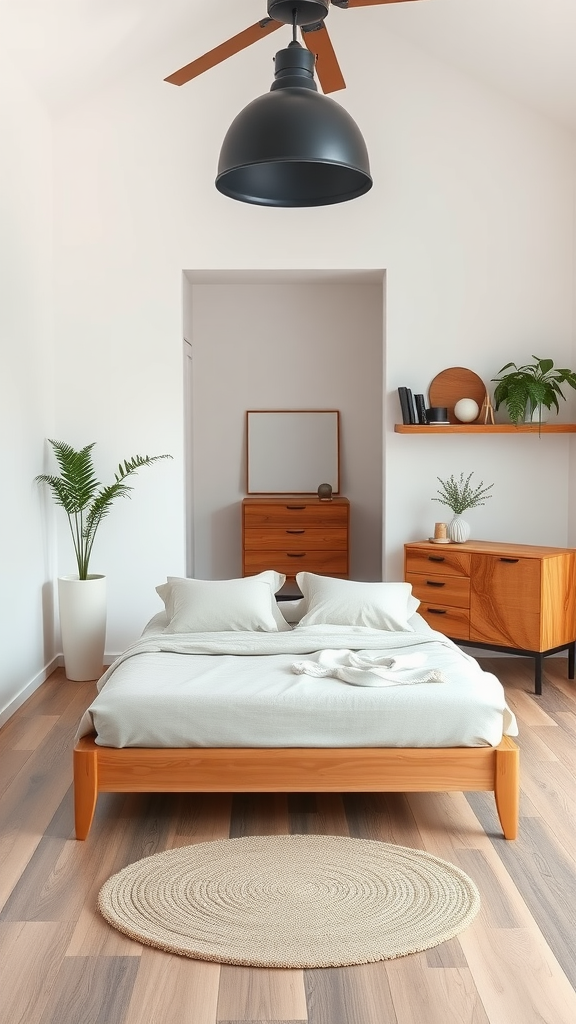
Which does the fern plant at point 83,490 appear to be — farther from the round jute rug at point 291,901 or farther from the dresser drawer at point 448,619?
the round jute rug at point 291,901

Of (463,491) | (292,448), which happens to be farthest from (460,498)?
(292,448)

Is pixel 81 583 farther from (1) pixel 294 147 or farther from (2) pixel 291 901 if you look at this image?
(1) pixel 294 147

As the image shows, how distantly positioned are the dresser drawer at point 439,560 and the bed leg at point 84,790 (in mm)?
2753

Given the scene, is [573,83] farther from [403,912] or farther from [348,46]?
[403,912]

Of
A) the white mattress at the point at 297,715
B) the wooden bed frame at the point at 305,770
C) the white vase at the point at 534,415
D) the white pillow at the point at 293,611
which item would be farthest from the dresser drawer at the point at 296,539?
the wooden bed frame at the point at 305,770

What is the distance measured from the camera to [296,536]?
666 centimetres

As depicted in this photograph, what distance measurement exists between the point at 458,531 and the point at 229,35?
3.25 meters

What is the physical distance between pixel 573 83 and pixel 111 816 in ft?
14.5

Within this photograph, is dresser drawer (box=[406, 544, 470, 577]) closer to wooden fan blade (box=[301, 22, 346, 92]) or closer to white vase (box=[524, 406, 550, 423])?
white vase (box=[524, 406, 550, 423])

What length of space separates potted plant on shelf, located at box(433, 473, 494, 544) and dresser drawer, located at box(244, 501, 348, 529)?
3.55 feet

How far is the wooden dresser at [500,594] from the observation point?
5016 mm

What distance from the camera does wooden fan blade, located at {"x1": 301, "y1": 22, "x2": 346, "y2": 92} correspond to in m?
2.70

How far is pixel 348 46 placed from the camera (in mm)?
5535

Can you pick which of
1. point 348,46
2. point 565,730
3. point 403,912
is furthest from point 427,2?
point 403,912
